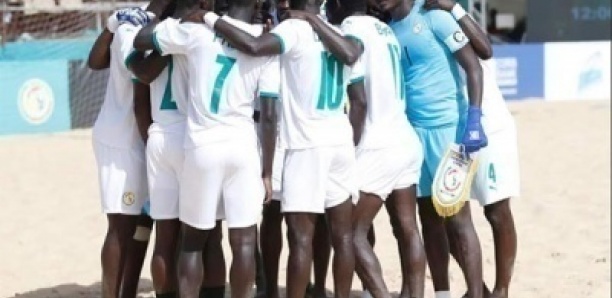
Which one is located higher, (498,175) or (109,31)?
(109,31)

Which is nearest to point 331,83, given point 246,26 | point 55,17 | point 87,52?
point 246,26

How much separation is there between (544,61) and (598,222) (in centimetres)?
1420

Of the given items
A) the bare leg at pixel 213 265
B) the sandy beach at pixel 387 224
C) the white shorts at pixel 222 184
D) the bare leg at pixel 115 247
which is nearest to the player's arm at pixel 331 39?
the white shorts at pixel 222 184

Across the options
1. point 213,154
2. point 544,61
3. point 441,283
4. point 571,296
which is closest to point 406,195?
point 441,283

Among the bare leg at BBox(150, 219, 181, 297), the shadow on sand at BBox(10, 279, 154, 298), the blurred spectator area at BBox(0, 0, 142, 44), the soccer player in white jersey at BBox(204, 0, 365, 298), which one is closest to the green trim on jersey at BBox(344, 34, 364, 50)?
the soccer player in white jersey at BBox(204, 0, 365, 298)

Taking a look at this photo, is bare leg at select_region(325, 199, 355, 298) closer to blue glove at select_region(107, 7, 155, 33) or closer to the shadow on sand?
blue glove at select_region(107, 7, 155, 33)

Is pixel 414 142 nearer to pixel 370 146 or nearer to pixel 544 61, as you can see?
pixel 370 146

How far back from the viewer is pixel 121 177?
18.9 feet

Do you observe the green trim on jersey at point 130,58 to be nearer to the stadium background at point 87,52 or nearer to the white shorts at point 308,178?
the white shorts at point 308,178

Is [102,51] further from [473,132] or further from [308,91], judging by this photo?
[473,132]

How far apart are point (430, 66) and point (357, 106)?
0.56 metres

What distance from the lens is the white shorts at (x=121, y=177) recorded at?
5.76m

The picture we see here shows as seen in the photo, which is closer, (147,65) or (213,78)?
(213,78)

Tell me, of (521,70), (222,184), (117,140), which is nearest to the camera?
(222,184)
